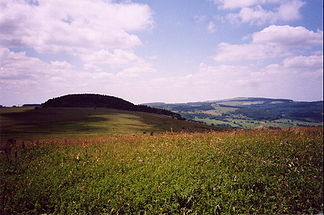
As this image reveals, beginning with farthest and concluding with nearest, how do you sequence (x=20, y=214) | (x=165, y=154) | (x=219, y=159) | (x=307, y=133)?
(x=307, y=133) → (x=165, y=154) → (x=219, y=159) → (x=20, y=214)

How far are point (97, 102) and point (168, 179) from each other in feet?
259

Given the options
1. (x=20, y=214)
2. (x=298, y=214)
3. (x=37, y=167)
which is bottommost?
(x=298, y=214)

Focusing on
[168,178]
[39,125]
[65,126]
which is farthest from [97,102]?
[168,178]

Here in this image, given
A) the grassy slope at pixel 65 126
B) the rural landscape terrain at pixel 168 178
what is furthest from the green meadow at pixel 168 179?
the grassy slope at pixel 65 126

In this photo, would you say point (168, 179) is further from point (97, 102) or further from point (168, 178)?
point (97, 102)

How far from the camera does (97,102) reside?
3263 inches

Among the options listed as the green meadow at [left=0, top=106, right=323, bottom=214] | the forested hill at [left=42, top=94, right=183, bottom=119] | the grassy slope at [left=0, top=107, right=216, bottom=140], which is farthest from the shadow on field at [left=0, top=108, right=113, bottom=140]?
the forested hill at [left=42, top=94, right=183, bottom=119]

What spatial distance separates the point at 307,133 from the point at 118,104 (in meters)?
76.2

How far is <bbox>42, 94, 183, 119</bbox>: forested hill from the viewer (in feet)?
254

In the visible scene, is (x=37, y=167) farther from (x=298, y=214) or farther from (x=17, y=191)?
(x=298, y=214)

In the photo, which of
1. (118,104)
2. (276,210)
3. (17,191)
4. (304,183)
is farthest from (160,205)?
(118,104)

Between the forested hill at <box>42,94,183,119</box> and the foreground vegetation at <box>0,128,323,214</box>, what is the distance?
212 ft

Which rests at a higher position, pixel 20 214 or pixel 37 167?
pixel 37 167

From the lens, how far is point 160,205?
24.2ft
